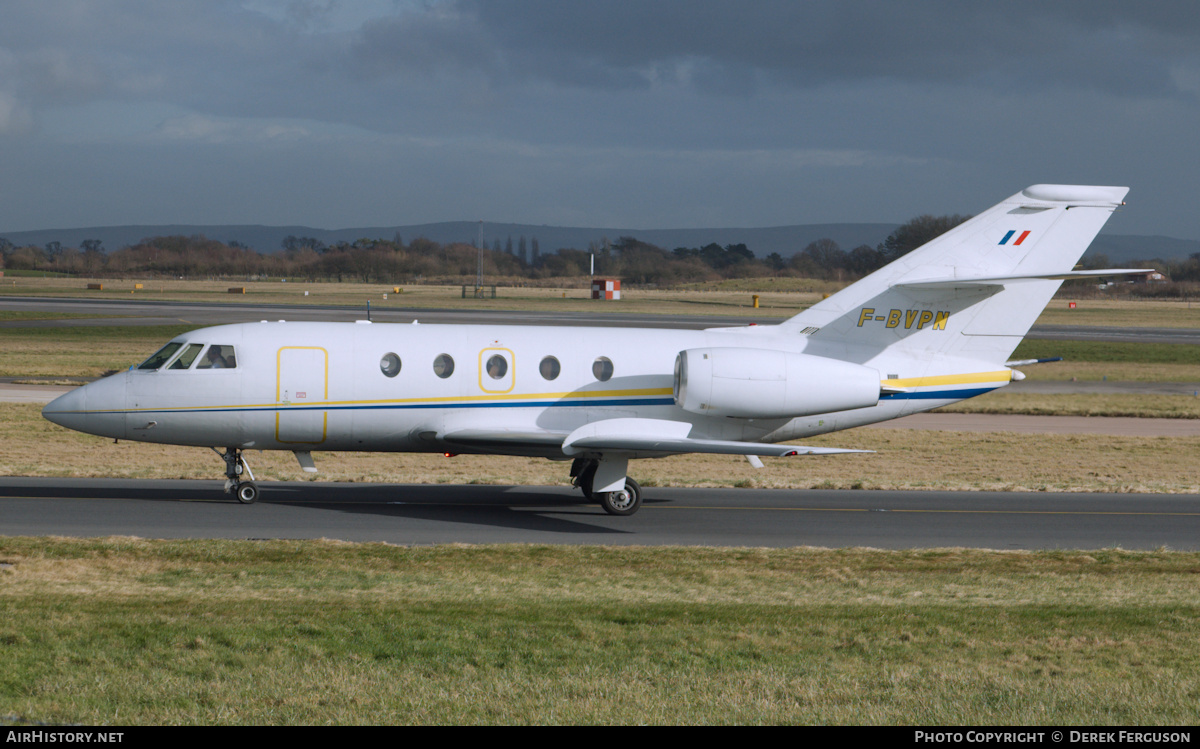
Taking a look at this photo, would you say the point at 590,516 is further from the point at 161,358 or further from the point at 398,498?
the point at 161,358

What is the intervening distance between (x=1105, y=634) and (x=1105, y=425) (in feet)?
84.1

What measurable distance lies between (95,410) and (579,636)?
11.7m

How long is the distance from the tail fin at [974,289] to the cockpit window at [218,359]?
10257 millimetres

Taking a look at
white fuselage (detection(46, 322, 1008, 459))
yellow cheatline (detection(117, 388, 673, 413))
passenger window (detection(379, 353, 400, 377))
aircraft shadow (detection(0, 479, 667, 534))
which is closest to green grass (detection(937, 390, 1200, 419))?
aircraft shadow (detection(0, 479, 667, 534))

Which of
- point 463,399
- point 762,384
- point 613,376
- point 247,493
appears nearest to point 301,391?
point 247,493

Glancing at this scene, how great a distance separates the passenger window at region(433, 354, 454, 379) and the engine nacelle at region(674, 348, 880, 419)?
3.88m

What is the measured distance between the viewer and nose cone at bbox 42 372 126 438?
18469 mm

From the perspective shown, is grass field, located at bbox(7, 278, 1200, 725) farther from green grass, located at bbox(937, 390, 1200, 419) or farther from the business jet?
green grass, located at bbox(937, 390, 1200, 419)

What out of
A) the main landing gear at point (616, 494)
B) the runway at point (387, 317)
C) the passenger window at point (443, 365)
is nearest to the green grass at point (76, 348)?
the runway at point (387, 317)

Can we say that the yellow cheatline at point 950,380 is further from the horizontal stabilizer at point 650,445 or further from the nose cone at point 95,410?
the nose cone at point 95,410
